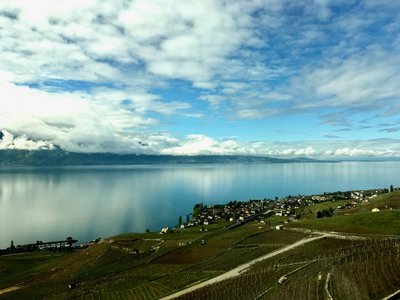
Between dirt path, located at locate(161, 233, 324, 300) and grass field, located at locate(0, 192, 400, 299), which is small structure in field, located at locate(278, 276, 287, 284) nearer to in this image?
grass field, located at locate(0, 192, 400, 299)

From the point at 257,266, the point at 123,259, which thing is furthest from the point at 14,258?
the point at 257,266

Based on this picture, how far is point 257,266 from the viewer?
5175 cm

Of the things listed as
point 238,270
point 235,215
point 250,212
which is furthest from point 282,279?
point 250,212

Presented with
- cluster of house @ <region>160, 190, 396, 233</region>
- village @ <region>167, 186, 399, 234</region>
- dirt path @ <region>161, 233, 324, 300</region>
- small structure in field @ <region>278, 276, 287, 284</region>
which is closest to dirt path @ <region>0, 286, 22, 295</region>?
dirt path @ <region>161, 233, 324, 300</region>

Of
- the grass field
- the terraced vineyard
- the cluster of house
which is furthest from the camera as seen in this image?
the cluster of house

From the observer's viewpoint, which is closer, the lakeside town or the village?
the lakeside town

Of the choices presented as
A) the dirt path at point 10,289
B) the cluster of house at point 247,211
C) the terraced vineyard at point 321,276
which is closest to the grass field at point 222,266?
the terraced vineyard at point 321,276

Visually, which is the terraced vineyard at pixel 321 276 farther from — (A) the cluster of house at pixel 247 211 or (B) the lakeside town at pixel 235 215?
(A) the cluster of house at pixel 247 211

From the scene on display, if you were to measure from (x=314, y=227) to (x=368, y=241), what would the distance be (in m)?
21.6

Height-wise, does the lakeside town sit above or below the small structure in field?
below

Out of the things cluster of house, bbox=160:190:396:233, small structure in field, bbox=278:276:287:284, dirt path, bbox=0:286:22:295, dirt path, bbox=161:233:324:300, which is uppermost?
small structure in field, bbox=278:276:287:284

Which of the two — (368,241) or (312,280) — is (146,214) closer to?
(368,241)

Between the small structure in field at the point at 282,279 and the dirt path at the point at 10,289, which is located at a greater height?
the small structure in field at the point at 282,279

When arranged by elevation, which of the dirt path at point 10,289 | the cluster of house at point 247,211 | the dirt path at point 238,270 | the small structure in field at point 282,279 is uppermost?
the small structure in field at point 282,279
